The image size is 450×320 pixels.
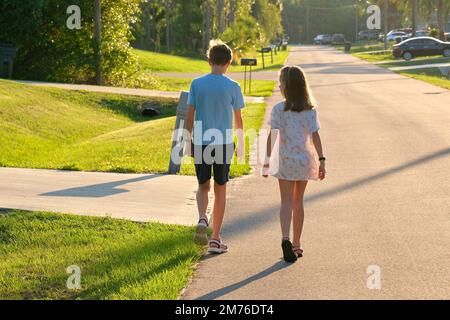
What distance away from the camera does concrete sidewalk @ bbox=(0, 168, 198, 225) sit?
9.56m

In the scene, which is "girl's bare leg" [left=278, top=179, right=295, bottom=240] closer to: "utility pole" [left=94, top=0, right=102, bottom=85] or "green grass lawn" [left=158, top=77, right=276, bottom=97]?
"green grass lawn" [left=158, top=77, right=276, bottom=97]

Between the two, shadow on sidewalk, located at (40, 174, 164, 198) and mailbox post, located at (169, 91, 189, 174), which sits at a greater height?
mailbox post, located at (169, 91, 189, 174)

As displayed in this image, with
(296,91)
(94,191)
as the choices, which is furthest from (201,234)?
(94,191)

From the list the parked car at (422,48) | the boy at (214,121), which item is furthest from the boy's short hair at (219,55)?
the parked car at (422,48)

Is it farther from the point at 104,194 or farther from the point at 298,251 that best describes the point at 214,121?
the point at 104,194

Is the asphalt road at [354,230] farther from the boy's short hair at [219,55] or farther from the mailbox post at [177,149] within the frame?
the boy's short hair at [219,55]

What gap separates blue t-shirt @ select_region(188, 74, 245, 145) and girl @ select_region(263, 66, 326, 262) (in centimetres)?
39

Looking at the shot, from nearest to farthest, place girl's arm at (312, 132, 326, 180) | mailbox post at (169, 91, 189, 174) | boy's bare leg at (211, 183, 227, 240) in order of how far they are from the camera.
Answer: girl's arm at (312, 132, 326, 180) < boy's bare leg at (211, 183, 227, 240) < mailbox post at (169, 91, 189, 174)

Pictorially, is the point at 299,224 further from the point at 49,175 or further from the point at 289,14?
the point at 289,14

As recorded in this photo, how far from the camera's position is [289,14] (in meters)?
161

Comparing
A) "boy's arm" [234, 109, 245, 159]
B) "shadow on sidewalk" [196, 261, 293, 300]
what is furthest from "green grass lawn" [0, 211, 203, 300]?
"boy's arm" [234, 109, 245, 159]

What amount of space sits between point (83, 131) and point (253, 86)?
17.3 metres

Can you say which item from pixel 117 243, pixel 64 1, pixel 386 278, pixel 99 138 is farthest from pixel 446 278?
pixel 64 1

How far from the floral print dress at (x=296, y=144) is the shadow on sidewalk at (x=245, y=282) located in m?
0.78
